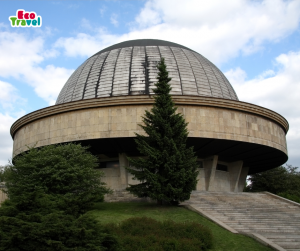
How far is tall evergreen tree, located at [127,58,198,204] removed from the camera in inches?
728

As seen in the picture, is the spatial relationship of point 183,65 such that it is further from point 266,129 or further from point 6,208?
point 6,208

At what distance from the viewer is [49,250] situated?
380 inches

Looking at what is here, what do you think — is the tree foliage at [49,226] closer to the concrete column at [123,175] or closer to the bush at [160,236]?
the bush at [160,236]

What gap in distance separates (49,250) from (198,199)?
1363 centimetres

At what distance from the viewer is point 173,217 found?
17188 millimetres

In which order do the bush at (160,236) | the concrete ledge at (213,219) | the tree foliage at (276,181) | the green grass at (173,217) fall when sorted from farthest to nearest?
the tree foliage at (276,181)
the concrete ledge at (213,219)
the green grass at (173,217)
the bush at (160,236)

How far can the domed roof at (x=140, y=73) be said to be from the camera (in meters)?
30.6

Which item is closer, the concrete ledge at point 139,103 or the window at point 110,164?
the concrete ledge at point 139,103

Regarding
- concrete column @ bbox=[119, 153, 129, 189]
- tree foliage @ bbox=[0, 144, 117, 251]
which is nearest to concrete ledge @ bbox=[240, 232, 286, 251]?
tree foliage @ bbox=[0, 144, 117, 251]

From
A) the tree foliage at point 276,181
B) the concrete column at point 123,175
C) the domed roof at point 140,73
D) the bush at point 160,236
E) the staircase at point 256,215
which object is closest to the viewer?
the bush at point 160,236

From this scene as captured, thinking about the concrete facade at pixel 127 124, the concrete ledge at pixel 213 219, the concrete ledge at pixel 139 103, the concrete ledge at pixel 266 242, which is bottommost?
the concrete ledge at pixel 266 242

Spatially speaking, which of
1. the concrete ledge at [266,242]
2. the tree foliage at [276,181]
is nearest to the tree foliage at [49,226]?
the concrete ledge at [266,242]

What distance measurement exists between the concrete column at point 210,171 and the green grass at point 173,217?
9.72 m

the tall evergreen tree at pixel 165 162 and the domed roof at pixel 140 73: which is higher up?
the domed roof at pixel 140 73
